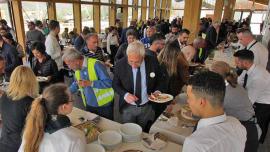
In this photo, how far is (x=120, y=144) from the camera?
1.90 metres

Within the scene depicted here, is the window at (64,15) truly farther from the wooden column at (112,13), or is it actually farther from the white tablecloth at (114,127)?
the white tablecloth at (114,127)

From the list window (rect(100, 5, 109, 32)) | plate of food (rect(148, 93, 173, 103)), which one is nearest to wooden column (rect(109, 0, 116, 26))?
window (rect(100, 5, 109, 32))

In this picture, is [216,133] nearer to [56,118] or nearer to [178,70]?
[56,118]

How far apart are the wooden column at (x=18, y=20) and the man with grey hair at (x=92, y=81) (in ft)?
20.3

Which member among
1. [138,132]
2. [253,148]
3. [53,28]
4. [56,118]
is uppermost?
[53,28]

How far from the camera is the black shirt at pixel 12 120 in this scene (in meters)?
1.74

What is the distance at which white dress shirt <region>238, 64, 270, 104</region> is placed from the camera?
9.02ft

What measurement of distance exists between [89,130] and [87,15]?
9.92 m

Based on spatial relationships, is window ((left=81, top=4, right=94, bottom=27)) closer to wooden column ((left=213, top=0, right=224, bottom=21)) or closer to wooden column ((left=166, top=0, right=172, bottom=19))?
wooden column ((left=213, top=0, right=224, bottom=21))

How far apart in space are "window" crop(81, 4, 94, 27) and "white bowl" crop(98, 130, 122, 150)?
9.59 metres

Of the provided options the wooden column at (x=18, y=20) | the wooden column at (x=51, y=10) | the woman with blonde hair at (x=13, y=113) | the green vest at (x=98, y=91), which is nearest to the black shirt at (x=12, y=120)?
the woman with blonde hair at (x=13, y=113)

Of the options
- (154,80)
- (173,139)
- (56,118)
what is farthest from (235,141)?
(154,80)

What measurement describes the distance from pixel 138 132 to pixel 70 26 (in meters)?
9.29

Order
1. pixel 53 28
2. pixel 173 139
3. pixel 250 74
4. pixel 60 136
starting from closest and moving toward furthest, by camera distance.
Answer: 1. pixel 60 136
2. pixel 173 139
3. pixel 250 74
4. pixel 53 28
